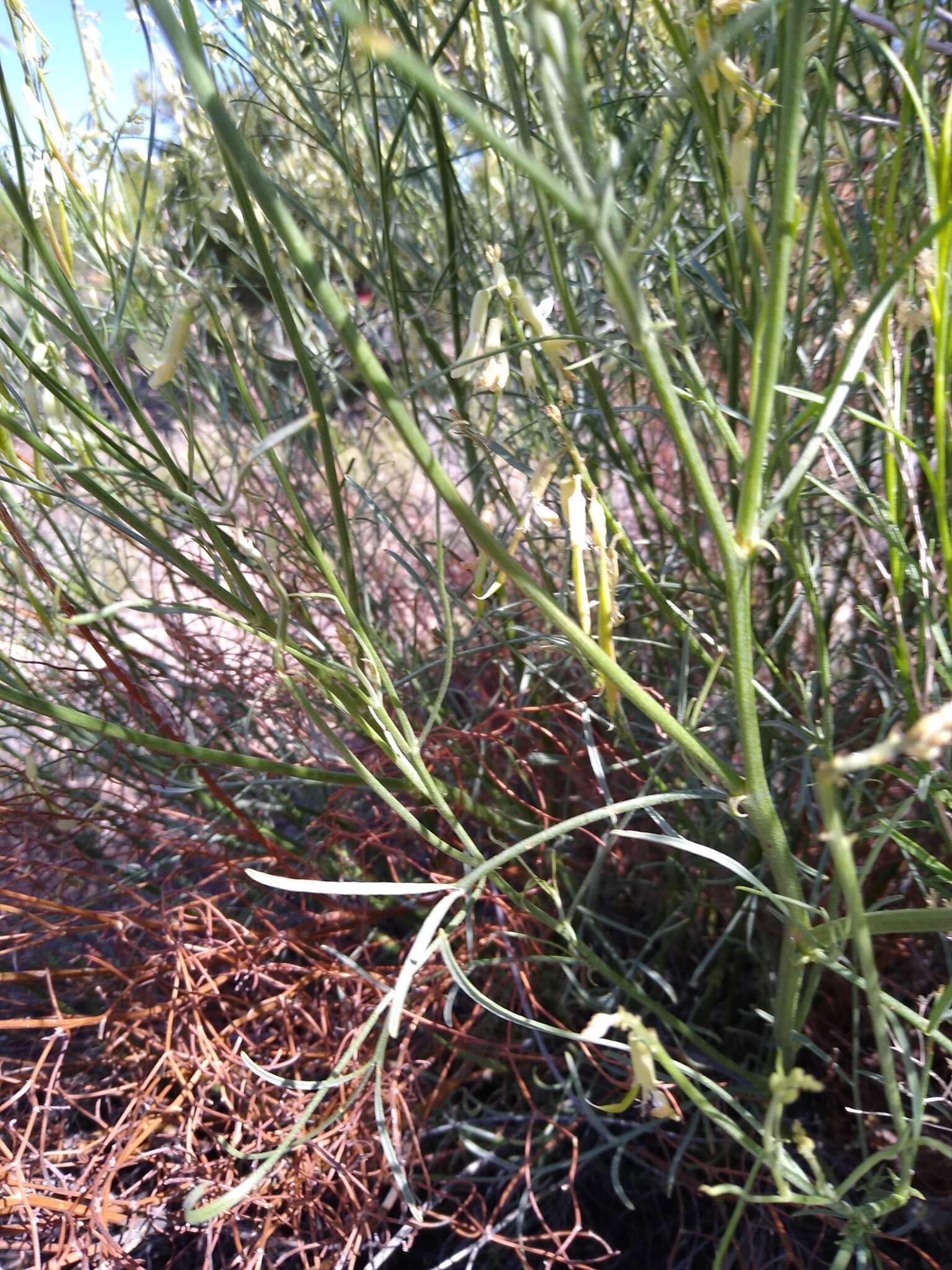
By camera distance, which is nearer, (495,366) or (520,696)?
(495,366)

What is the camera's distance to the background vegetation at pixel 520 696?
0.43 metres

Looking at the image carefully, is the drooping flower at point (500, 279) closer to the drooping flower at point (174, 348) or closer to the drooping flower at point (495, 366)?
the drooping flower at point (495, 366)

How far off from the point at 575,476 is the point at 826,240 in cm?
28

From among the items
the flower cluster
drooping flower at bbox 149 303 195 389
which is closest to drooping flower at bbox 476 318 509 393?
the flower cluster

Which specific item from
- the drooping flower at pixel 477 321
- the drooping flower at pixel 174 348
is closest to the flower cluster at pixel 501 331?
the drooping flower at pixel 477 321

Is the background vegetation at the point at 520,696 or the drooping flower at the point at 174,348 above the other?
the drooping flower at the point at 174,348

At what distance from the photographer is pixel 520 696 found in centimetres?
80

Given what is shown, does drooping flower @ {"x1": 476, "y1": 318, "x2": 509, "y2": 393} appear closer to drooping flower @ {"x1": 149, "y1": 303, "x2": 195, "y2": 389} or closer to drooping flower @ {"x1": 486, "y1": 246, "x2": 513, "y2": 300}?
drooping flower @ {"x1": 486, "y1": 246, "x2": 513, "y2": 300}

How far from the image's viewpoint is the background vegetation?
0.43 meters

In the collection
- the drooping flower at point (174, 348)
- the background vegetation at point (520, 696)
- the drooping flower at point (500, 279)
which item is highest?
the drooping flower at point (174, 348)

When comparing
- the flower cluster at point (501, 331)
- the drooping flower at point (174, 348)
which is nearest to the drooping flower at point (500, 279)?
the flower cluster at point (501, 331)

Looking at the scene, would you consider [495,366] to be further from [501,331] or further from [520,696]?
[520,696]

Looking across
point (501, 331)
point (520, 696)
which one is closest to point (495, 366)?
point (501, 331)

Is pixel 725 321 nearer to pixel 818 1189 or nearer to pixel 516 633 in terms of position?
pixel 516 633
